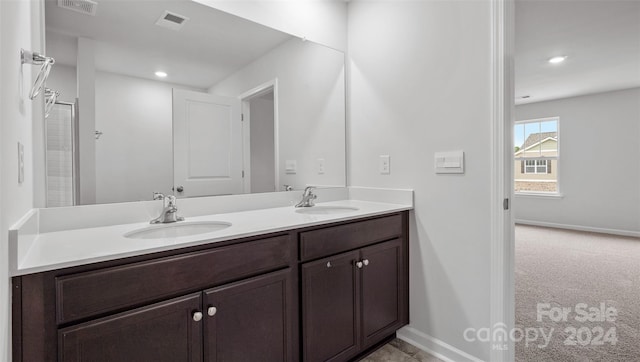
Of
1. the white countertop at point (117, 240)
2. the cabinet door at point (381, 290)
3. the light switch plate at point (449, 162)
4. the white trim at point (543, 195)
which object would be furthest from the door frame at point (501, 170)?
the white trim at point (543, 195)

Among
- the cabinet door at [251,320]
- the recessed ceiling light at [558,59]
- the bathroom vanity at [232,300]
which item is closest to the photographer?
the bathroom vanity at [232,300]

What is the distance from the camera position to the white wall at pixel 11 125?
73cm

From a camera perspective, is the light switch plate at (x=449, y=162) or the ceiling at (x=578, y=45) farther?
the ceiling at (x=578, y=45)

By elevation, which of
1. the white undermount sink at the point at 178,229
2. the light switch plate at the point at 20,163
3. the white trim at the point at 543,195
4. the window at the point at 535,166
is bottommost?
the white trim at the point at 543,195

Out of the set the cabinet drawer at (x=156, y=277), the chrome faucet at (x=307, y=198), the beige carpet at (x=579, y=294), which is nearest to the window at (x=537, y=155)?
the beige carpet at (x=579, y=294)

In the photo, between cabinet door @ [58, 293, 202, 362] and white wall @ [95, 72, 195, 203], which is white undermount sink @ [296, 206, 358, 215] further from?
cabinet door @ [58, 293, 202, 362]

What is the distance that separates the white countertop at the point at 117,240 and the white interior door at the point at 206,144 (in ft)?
0.63

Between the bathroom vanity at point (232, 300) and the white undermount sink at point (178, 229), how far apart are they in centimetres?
34

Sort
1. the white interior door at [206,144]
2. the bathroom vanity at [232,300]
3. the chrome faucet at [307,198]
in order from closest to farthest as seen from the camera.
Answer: the bathroom vanity at [232,300] → the white interior door at [206,144] → the chrome faucet at [307,198]

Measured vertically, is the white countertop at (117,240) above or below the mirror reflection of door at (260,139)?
below

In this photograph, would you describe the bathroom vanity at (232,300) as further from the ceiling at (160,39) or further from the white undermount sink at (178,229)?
the ceiling at (160,39)

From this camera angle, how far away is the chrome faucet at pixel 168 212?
150 centimetres

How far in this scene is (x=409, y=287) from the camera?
200 cm

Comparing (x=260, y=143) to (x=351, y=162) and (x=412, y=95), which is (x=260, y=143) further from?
(x=412, y=95)
